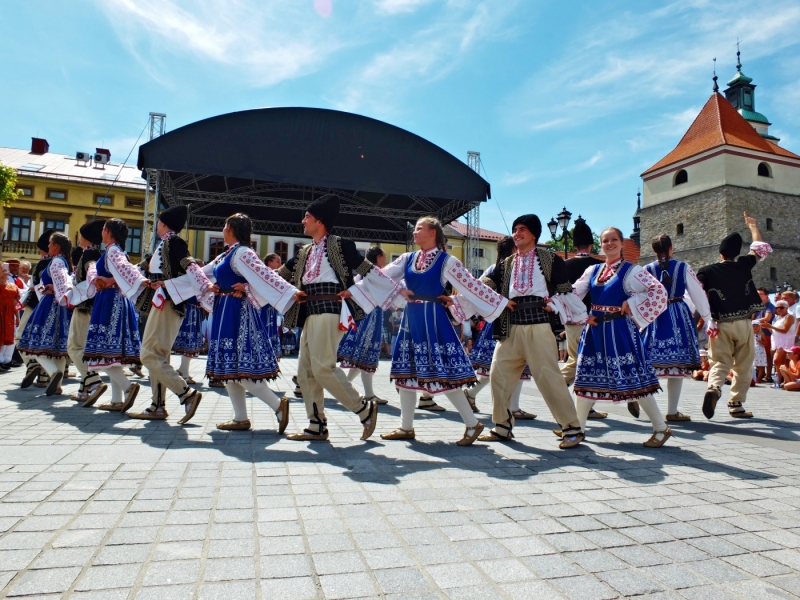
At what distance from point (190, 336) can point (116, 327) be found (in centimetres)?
215

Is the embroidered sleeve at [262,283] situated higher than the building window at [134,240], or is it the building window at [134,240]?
the building window at [134,240]

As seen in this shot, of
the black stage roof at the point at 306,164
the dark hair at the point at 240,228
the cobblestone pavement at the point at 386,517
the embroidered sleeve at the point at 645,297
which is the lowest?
the cobblestone pavement at the point at 386,517

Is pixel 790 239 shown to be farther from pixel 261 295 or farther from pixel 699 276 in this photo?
pixel 261 295

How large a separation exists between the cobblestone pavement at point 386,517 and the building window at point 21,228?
129ft

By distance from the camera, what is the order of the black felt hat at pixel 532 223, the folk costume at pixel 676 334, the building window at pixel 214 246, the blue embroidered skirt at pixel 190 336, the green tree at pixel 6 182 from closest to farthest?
the black felt hat at pixel 532 223 → the folk costume at pixel 676 334 → the blue embroidered skirt at pixel 190 336 → the green tree at pixel 6 182 → the building window at pixel 214 246

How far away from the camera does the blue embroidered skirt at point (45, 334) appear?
6766 mm

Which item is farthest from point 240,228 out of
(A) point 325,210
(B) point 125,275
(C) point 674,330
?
(C) point 674,330

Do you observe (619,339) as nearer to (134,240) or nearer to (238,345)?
(238,345)

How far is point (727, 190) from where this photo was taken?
43281 mm

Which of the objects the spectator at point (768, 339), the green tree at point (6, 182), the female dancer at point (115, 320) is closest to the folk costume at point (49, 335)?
the female dancer at point (115, 320)

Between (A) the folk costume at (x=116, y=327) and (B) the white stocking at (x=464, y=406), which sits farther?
(A) the folk costume at (x=116, y=327)

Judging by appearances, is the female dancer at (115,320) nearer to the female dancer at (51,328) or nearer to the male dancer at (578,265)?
the female dancer at (51,328)

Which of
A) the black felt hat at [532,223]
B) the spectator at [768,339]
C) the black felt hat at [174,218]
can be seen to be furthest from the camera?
the spectator at [768,339]

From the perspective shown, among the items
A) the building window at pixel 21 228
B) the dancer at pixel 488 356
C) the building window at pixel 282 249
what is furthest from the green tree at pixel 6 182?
the dancer at pixel 488 356
